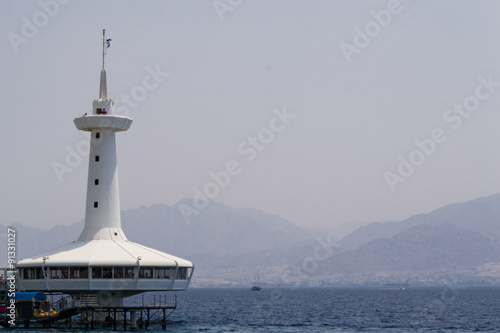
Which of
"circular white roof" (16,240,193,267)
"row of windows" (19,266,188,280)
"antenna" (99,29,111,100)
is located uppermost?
"antenna" (99,29,111,100)

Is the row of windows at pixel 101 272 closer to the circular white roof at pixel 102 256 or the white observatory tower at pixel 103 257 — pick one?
the white observatory tower at pixel 103 257

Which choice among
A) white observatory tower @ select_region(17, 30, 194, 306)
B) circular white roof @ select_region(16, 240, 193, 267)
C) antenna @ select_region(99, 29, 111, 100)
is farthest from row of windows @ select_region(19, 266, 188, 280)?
antenna @ select_region(99, 29, 111, 100)

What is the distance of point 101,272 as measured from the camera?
260ft

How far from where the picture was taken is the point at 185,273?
85875 mm

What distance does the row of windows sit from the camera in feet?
260

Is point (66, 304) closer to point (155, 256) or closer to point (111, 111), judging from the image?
point (155, 256)

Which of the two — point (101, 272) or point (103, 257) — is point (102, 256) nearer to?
point (103, 257)

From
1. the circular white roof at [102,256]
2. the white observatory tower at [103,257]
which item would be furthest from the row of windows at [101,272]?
the circular white roof at [102,256]

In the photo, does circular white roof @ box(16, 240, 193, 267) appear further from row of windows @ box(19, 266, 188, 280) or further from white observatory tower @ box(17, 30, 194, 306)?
row of windows @ box(19, 266, 188, 280)

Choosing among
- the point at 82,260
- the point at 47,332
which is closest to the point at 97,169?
the point at 82,260

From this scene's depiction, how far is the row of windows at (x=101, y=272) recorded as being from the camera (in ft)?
260

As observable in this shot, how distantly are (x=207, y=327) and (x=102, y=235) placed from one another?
1659 centimetres

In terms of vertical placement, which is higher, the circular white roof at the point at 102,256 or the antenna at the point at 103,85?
the antenna at the point at 103,85

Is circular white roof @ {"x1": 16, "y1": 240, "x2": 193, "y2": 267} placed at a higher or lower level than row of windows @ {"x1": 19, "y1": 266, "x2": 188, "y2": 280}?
higher
